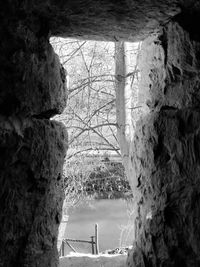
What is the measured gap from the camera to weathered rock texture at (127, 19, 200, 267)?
3.83ft

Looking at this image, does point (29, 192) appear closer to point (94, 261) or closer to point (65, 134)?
point (65, 134)

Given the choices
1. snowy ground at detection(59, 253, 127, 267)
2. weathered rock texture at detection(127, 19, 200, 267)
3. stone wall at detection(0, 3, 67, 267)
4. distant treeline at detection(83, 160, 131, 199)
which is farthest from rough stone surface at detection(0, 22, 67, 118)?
distant treeline at detection(83, 160, 131, 199)

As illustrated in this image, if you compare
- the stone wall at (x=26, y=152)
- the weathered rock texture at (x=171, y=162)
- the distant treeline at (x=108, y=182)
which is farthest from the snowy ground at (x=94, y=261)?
the distant treeline at (x=108, y=182)

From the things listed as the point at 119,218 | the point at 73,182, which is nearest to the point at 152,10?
the point at 73,182

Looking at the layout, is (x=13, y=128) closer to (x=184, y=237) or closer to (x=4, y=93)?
(x=4, y=93)

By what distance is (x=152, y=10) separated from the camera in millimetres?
1234

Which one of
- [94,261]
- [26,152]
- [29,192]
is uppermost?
[26,152]

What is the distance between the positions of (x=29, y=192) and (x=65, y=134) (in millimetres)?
252

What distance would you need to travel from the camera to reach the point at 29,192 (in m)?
1.13

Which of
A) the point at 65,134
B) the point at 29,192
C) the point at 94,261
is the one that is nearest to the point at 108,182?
the point at 94,261

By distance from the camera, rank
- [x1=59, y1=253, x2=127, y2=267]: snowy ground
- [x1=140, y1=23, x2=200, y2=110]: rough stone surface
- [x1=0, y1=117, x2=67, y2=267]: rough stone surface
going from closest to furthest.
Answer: [x1=0, y1=117, x2=67, y2=267]: rough stone surface → [x1=140, y1=23, x2=200, y2=110]: rough stone surface → [x1=59, y1=253, x2=127, y2=267]: snowy ground

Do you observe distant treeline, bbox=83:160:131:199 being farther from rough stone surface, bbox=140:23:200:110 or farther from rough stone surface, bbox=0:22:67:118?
rough stone surface, bbox=0:22:67:118

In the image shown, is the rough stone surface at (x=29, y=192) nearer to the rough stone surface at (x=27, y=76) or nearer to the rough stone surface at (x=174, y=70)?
the rough stone surface at (x=27, y=76)

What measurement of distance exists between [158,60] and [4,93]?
59 centimetres
